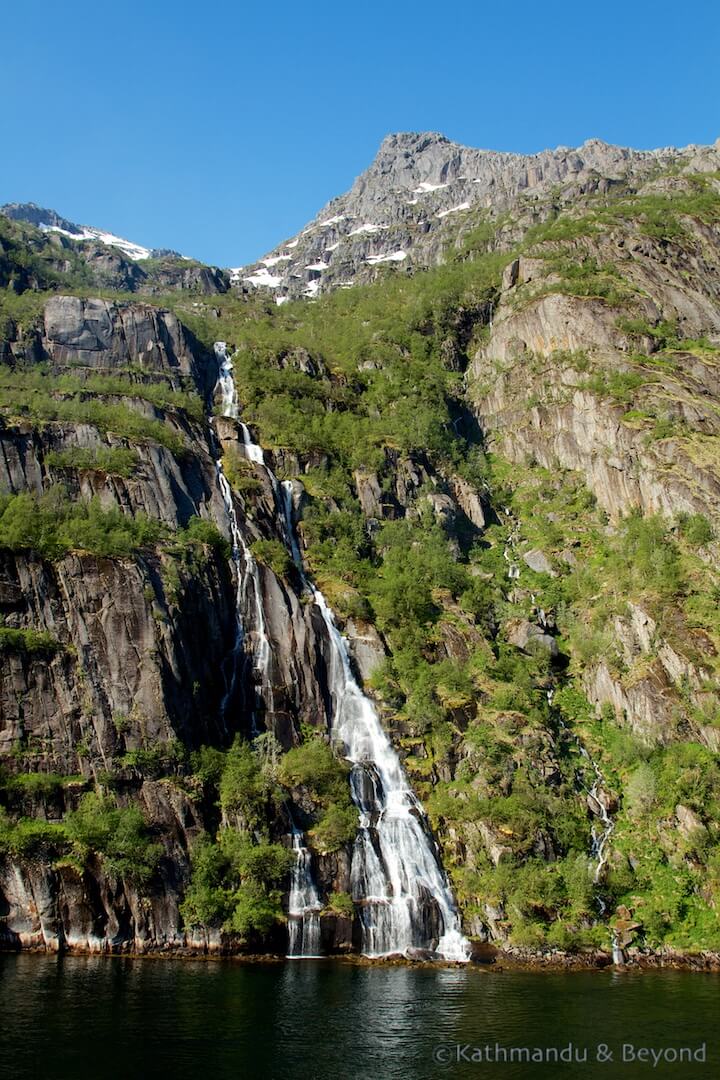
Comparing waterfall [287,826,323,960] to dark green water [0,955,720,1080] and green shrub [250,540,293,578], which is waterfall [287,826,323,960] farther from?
green shrub [250,540,293,578]

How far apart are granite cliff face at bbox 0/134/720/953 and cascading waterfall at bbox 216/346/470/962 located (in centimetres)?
72

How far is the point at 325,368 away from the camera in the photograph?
121688 millimetres

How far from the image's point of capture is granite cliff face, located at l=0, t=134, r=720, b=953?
2114 inches

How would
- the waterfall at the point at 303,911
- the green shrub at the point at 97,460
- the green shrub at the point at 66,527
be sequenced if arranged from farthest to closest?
the green shrub at the point at 97,460
the green shrub at the point at 66,527
the waterfall at the point at 303,911

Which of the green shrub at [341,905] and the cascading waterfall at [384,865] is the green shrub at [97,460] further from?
the green shrub at [341,905]

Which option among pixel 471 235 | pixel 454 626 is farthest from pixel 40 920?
pixel 471 235

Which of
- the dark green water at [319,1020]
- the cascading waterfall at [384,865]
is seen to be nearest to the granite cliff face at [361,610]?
the cascading waterfall at [384,865]

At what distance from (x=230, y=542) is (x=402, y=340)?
65.7 m

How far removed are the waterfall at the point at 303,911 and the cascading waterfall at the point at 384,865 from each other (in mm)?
65

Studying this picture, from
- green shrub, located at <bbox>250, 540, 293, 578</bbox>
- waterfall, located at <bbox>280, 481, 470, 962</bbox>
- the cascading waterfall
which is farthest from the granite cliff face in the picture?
waterfall, located at <bbox>280, 481, 470, 962</bbox>
